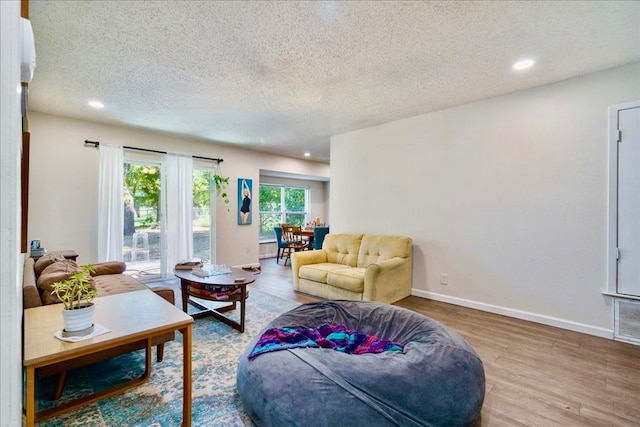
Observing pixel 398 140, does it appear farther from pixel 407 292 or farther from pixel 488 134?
pixel 407 292

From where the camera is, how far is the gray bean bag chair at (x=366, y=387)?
135 centimetres

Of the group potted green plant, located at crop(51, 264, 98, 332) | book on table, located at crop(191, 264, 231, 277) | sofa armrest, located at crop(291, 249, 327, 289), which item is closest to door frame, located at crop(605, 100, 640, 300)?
sofa armrest, located at crop(291, 249, 327, 289)

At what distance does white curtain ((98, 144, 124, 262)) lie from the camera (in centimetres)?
415

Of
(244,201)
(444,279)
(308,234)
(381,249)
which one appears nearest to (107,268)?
(244,201)

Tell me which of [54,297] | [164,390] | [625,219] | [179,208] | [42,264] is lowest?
[164,390]

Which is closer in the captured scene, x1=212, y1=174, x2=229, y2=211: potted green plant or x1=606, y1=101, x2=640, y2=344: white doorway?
x1=606, y1=101, x2=640, y2=344: white doorway

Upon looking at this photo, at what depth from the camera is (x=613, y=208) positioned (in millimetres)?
2621

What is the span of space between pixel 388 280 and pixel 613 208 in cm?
222

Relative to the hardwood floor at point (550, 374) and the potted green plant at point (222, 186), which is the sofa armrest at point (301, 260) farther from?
the potted green plant at point (222, 186)

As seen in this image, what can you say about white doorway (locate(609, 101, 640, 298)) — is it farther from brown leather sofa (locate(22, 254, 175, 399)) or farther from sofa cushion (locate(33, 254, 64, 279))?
sofa cushion (locate(33, 254, 64, 279))

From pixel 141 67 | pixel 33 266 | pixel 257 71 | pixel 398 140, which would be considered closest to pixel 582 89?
pixel 398 140

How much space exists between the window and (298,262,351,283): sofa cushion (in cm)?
386

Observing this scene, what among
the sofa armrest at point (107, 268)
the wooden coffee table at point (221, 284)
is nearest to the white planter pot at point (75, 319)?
the wooden coffee table at point (221, 284)

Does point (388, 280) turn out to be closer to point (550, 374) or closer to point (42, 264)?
point (550, 374)
